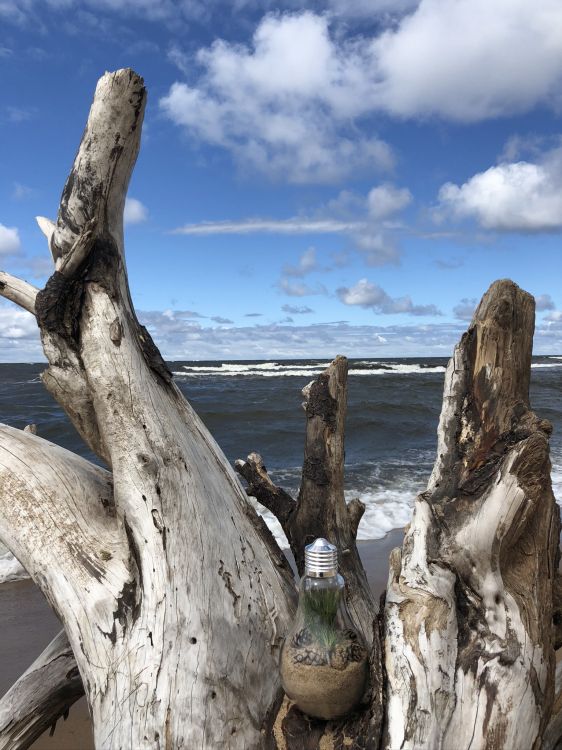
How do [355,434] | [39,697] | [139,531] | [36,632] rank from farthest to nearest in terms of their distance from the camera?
[355,434]
[36,632]
[39,697]
[139,531]

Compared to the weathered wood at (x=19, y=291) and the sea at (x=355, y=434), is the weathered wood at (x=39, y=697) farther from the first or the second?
the sea at (x=355, y=434)

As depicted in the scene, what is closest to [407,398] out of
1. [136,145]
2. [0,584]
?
[0,584]

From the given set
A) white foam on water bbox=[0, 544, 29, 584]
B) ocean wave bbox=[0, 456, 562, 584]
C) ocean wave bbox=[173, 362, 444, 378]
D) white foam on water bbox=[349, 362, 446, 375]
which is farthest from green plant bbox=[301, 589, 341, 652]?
white foam on water bbox=[349, 362, 446, 375]

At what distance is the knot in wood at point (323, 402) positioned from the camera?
326cm

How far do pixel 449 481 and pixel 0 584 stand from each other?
458cm

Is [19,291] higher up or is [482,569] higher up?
[19,291]

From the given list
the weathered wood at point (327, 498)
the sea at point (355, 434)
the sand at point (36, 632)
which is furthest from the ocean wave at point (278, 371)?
the weathered wood at point (327, 498)

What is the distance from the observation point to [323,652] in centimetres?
204

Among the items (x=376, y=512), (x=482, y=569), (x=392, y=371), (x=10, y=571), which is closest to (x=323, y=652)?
(x=482, y=569)

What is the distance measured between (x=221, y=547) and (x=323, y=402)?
1035 mm

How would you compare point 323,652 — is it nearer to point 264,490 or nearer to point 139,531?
point 139,531

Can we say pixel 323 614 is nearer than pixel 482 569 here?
Yes

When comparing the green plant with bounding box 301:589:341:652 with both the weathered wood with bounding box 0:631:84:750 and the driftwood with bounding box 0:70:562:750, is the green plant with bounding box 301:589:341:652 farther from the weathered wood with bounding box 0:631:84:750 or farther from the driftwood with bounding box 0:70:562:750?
the weathered wood with bounding box 0:631:84:750

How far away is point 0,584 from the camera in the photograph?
549 centimetres
